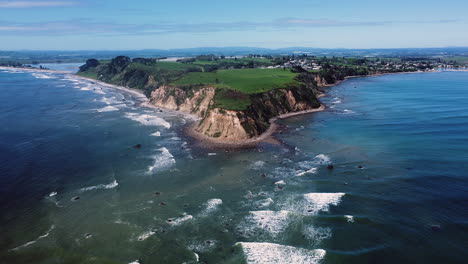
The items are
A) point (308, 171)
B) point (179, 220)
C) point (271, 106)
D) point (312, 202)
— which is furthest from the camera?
point (271, 106)

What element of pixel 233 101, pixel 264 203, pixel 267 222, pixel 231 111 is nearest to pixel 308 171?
pixel 264 203

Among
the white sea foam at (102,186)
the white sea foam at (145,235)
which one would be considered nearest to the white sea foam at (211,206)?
the white sea foam at (145,235)

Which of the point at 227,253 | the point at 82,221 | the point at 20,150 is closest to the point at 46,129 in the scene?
the point at 20,150

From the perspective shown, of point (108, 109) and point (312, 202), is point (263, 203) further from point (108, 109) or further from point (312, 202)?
point (108, 109)

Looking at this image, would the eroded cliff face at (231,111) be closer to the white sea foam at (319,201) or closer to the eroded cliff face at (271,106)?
the eroded cliff face at (271,106)

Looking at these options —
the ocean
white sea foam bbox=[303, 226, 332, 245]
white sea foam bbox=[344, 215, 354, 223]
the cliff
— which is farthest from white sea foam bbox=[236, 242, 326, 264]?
the cliff

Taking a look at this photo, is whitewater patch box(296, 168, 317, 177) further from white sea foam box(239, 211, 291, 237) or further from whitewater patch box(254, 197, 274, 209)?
white sea foam box(239, 211, 291, 237)
